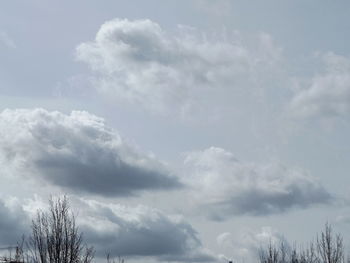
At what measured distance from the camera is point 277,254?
55.1 m

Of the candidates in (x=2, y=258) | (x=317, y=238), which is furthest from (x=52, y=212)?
(x=2, y=258)

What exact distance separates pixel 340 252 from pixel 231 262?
36468mm

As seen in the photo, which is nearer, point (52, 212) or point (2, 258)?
point (52, 212)

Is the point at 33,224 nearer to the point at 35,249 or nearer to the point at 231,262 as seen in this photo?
the point at 35,249

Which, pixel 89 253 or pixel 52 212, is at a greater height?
pixel 52 212

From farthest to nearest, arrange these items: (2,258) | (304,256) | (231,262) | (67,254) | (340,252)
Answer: (2,258) < (231,262) < (304,256) < (340,252) < (67,254)

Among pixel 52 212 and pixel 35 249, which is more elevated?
pixel 52 212

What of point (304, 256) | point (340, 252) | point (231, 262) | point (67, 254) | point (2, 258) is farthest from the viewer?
point (2, 258)

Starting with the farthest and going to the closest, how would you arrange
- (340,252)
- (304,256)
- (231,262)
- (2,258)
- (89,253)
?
(2,258), (231,262), (304,256), (340,252), (89,253)

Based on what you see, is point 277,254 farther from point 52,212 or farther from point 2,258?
point 2,258

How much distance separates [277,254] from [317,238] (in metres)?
5.43

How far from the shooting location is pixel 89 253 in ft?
114

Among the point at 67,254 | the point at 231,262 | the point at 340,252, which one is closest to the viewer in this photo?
the point at 67,254

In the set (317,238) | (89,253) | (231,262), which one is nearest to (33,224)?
(89,253)
